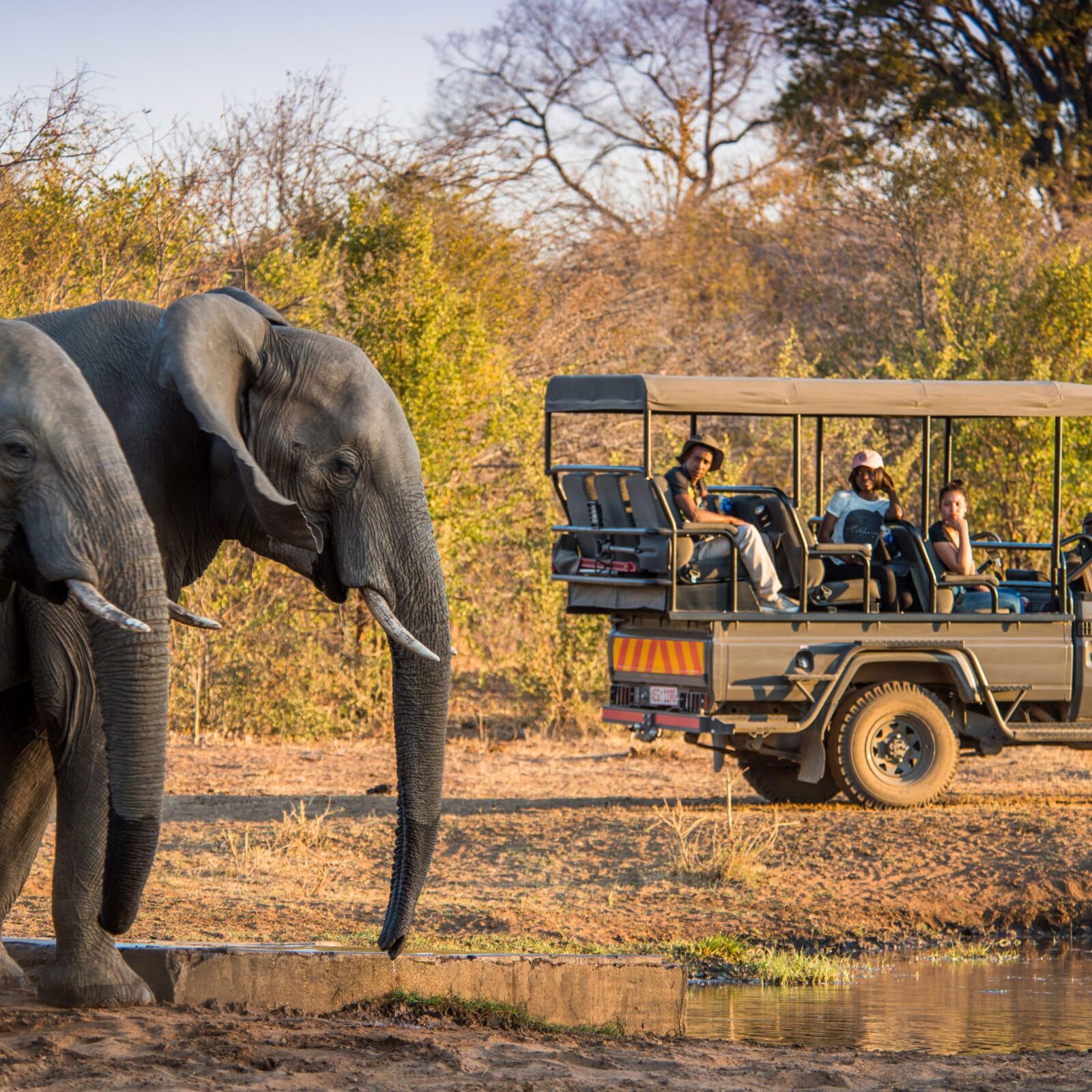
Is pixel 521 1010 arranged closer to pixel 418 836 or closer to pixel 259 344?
pixel 418 836

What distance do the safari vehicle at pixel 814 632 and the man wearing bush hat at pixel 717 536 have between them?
3.4 inches

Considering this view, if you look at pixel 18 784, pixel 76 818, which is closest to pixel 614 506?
pixel 18 784

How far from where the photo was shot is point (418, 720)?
6.25m

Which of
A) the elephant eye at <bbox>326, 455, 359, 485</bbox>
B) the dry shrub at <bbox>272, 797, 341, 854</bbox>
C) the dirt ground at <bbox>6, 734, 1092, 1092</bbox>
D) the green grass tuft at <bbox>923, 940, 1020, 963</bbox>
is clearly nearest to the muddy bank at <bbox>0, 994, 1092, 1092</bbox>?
the dirt ground at <bbox>6, 734, 1092, 1092</bbox>

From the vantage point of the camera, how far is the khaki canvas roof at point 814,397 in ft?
38.2

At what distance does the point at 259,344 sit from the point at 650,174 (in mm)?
29591

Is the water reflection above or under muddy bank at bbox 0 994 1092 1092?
under

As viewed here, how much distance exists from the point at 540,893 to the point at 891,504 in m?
4.06

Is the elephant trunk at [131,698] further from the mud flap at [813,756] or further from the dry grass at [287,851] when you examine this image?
the mud flap at [813,756]

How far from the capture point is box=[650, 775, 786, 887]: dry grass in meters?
10.1

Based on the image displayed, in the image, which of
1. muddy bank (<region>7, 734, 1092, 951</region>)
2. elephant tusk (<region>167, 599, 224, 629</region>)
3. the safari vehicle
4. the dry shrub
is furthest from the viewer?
the safari vehicle

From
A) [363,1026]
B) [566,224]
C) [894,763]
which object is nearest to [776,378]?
[894,763]

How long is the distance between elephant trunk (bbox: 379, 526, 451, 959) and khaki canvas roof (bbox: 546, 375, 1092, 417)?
5.37 metres

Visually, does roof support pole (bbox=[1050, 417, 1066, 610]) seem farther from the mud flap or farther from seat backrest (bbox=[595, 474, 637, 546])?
seat backrest (bbox=[595, 474, 637, 546])
